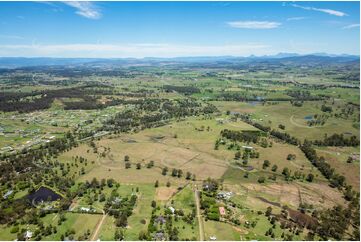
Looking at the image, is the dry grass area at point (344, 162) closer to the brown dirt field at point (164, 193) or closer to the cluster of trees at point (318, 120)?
the cluster of trees at point (318, 120)

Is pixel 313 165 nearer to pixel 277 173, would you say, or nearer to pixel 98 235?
pixel 277 173

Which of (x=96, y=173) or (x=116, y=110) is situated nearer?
(x=96, y=173)

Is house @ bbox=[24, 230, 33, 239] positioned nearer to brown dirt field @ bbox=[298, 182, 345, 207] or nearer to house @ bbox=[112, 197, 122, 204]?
house @ bbox=[112, 197, 122, 204]

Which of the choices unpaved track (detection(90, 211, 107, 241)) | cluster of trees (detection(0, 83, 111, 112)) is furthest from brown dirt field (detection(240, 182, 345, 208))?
cluster of trees (detection(0, 83, 111, 112))

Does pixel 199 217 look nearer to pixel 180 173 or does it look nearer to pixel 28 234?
pixel 180 173

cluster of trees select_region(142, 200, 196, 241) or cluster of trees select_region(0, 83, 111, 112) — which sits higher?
cluster of trees select_region(0, 83, 111, 112)

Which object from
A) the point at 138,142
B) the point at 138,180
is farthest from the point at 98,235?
the point at 138,142
